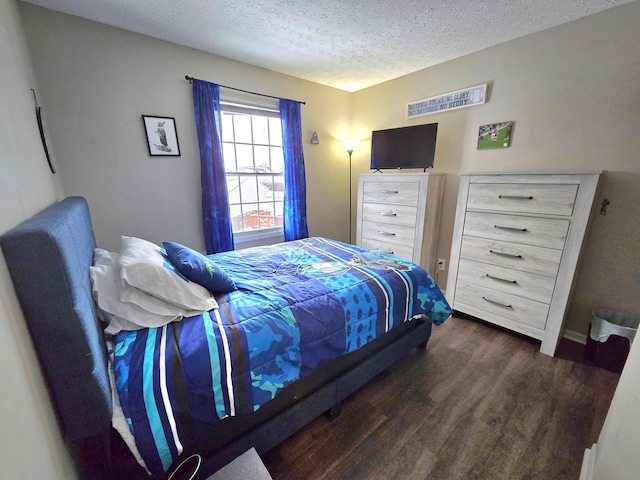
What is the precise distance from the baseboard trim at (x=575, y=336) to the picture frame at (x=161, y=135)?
3807 millimetres

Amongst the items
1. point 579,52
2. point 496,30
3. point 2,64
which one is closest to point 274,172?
point 2,64

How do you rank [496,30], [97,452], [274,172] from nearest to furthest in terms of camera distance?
1. [97,452]
2. [496,30]
3. [274,172]

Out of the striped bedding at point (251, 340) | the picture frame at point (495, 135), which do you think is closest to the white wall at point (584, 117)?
the picture frame at point (495, 135)

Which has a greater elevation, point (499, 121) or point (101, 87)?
point (101, 87)

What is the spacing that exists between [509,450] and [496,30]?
2.88 meters

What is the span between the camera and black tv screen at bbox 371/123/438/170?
8.63 ft

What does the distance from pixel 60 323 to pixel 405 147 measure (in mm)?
2977

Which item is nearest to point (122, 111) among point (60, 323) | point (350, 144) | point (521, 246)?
point (60, 323)

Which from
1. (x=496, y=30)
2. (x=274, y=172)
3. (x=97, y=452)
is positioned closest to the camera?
(x=97, y=452)

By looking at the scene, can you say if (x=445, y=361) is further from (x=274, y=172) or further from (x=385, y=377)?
(x=274, y=172)

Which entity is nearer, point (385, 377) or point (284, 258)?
point (385, 377)

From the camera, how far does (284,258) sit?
2072 millimetres

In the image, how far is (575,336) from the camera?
2.13 m

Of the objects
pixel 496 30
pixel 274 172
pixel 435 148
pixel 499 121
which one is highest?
pixel 496 30
